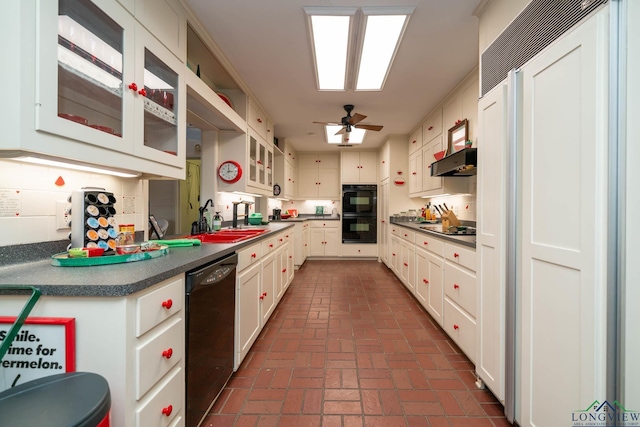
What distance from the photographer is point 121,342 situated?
35.1 inches

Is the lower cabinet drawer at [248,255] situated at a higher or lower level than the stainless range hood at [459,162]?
lower

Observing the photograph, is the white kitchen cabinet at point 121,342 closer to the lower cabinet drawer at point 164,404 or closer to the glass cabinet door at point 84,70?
the lower cabinet drawer at point 164,404

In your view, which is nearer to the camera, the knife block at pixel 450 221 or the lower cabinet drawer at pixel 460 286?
the lower cabinet drawer at pixel 460 286

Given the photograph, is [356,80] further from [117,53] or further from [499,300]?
[499,300]

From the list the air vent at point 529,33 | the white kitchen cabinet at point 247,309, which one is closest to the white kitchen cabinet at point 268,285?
the white kitchen cabinet at point 247,309

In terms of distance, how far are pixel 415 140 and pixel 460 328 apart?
3362 millimetres

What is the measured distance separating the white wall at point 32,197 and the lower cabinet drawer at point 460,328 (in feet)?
8.27

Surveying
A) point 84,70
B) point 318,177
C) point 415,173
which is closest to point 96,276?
point 84,70

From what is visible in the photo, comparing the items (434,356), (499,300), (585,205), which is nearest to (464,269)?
(499,300)

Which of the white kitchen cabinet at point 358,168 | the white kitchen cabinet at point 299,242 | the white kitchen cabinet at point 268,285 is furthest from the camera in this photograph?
the white kitchen cabinet at point 358,168

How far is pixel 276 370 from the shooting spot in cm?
193

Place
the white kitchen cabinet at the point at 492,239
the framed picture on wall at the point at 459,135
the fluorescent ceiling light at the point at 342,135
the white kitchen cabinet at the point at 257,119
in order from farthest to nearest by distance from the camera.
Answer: the fluorescent ceiling light at the point at 342,135 < the white kitchen cabinet at the point at 257,119 < the framed picture on wall at the point at 459,135 < the white kitchen cabinet at the point at 492,239

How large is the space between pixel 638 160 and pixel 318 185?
582 centimetres

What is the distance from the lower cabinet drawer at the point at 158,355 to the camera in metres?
0.95
